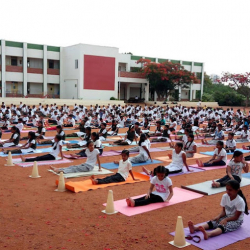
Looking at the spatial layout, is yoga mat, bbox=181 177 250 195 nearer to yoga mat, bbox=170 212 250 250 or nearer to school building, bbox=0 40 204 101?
yoga mat, bbox=170 212 250 250

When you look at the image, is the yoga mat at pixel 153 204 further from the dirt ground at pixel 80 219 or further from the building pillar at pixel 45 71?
the building pillar at pixel 45 71

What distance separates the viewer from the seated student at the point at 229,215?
14.6 ft

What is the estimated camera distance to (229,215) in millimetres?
4645

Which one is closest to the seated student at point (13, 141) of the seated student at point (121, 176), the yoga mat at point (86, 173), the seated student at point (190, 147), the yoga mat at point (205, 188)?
the yoga mat at point (86, 173)

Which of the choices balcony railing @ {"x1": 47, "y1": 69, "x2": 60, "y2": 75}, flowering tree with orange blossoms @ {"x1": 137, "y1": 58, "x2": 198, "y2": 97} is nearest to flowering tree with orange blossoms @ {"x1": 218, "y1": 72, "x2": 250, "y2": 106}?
flowering tree with orange blossoms @ {"x1": 137, "y1": 58, "x2": 198, "y2": 97}

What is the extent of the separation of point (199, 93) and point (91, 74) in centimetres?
1924

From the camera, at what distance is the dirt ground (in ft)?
14.1

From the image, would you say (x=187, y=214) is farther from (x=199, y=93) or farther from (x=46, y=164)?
(x=199, y=93)

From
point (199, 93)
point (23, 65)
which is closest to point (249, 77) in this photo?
point (199, 93)

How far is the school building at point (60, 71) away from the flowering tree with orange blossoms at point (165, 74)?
2.49 meters

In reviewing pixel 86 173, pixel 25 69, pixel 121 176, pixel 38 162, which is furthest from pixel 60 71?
pixel 121 176

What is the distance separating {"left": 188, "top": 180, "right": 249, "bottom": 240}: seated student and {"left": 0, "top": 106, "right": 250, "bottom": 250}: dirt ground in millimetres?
303

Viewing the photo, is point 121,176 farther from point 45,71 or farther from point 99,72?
point 45,71

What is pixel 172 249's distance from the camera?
13.6 ft
